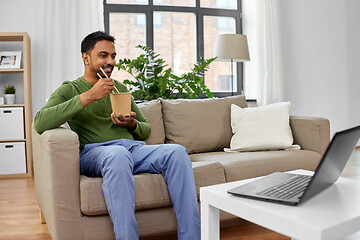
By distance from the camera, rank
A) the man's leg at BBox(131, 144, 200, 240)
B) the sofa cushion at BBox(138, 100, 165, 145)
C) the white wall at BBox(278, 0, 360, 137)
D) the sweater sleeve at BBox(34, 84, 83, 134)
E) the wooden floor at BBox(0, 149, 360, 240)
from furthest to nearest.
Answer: the white wall at BBox(278, 0, 360, 137)
the sofa cushion at BBox(138, 100, 165, 145)
the wooden floor at BBox(0, 149, 360, 240)
the sweater sleeve at BBox(34, 84, 83, 134)
the man's leg at BBox(131, 144, 200, 240)

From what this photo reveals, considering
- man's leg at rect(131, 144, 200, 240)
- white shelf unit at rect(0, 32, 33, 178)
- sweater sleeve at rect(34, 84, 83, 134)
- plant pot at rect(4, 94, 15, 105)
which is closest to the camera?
man's leg at rect(131, 144, 200, 240)

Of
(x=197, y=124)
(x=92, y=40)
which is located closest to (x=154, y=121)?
A: (x=197, y=124)

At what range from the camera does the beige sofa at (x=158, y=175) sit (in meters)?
1.63

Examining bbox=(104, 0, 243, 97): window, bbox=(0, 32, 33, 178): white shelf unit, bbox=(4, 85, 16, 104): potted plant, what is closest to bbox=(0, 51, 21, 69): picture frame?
bbox=(0, 32, 33, 178): white shelf unit

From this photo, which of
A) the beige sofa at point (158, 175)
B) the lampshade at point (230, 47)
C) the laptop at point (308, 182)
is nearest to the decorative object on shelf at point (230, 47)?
the lampshade at point (230, 47)

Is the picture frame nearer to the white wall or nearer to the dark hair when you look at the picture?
the dark hair

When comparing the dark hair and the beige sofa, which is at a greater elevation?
the dark hair

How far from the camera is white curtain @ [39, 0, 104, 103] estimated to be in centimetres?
399

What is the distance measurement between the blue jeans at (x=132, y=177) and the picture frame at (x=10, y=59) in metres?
2.52

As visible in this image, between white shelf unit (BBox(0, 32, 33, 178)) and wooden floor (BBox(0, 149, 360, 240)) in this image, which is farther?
white shelf unit (BBox(0, 32, 33, 178))

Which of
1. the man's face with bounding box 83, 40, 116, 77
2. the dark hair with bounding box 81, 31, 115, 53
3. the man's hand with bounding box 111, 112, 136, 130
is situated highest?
the dark hair with bounding box 81, 31, 115, 53

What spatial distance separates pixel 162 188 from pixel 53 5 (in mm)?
2987

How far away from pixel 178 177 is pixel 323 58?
13.5 feet

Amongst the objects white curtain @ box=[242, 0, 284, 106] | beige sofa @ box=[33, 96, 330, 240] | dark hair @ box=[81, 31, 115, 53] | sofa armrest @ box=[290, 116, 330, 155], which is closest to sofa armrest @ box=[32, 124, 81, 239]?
beige sofa @ box=[33, 96, 330, 240]
